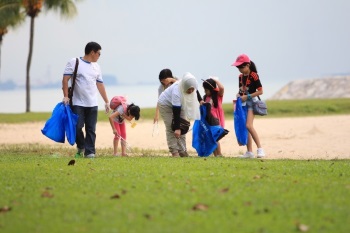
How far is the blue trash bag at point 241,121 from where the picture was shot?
1476 centimetres

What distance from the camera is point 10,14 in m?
43.8

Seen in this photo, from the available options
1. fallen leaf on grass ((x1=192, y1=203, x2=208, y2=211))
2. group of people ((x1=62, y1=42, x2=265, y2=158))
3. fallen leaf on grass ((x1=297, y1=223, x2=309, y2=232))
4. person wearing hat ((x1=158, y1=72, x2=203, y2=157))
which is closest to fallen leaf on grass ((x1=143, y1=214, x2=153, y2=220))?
fallen leaf on grass ((x1=192, y1=203, x2=208, y2=211))

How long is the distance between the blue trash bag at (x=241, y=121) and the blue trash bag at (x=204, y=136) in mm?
427

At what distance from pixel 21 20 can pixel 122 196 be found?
128 ft

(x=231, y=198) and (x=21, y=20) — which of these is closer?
(x=231, y=198)

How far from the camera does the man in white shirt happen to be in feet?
44.9

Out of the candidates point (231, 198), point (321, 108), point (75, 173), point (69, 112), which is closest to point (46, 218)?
point (231, 198)

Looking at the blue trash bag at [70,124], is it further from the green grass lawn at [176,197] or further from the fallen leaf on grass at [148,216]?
the fallen leaf on grass at [148,216]

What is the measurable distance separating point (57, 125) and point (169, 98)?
218cm

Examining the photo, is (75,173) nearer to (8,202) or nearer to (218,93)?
(8,202)

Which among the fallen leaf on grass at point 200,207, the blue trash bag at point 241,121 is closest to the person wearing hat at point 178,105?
the blue trash bag at point 241,121

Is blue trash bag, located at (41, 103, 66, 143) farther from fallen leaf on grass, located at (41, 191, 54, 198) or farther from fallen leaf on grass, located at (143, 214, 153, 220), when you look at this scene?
fallen leaf on grass, located at (143, 214, 153, 220)

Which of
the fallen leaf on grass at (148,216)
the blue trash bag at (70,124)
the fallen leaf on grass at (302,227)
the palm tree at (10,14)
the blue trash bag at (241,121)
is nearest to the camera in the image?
the fallen leaf on grass at (302,227)

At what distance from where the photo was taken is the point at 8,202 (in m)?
8.50
